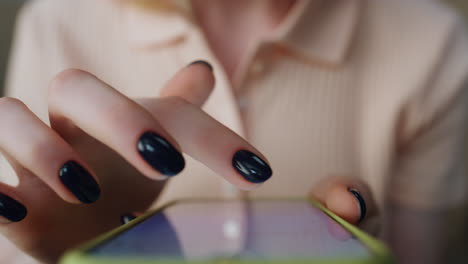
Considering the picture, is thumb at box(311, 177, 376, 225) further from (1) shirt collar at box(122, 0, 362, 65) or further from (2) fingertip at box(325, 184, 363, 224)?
(1) shirt collar at box(122, 0, 362, 65)

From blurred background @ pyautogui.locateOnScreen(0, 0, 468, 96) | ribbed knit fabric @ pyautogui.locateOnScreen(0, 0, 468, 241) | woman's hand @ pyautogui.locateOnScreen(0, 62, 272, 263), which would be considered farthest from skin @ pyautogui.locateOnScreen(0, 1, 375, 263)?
blurred background @ pyautogui.locateOnScreen(0, 0, 468, 96)

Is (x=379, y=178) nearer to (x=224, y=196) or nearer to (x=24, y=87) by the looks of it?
(x=224, y=196)

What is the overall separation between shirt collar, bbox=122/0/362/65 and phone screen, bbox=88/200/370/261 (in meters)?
0.17

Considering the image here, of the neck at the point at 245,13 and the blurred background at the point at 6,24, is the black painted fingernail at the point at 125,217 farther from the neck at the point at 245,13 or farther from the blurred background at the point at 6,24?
the blurred background at the point at 6,24

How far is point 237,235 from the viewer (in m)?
0.15

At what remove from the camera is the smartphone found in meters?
0.09

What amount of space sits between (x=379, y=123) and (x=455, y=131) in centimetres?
11

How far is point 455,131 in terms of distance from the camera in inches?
16.6

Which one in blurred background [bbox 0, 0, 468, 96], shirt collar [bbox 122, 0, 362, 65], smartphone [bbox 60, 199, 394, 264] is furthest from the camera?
blurred background [bbox 0, 0, 468, 96]

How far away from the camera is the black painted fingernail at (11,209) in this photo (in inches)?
5.7

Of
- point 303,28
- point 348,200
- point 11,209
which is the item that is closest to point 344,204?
point 348,200

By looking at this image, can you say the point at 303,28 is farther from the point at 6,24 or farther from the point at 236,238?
the point at 6,24

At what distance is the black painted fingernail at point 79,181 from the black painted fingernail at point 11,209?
0.03 meters

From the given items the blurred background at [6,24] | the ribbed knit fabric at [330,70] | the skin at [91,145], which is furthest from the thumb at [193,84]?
the blurred background at [6,24]
